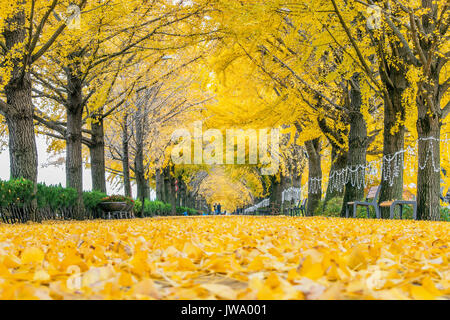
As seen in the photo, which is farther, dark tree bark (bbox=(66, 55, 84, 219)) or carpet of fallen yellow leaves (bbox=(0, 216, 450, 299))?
dark tree bark (bbox=(66, 55, 84, 219))

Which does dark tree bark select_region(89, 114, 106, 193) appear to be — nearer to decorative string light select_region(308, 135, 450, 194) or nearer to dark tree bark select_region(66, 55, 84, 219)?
dark tree bark select_region(66, 55, 84, 219)

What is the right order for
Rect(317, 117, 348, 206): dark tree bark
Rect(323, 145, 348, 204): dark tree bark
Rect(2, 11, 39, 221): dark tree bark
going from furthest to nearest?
Rect(323, 145, 348, 204): dark tree bark
Rect(317, 117, 348, 206): dark tree bark
Rect(2, 11, 39, 221): dark tree bark

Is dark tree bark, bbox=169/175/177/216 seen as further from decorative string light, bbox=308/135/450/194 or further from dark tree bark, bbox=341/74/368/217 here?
dark tree bark, bbox=341/74/368/217

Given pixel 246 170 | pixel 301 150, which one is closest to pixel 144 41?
pixel 301 150

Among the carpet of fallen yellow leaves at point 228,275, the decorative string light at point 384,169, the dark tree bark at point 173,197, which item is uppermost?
the decorative string light at point 384,169

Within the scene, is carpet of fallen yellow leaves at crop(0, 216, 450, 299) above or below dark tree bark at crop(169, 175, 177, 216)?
above

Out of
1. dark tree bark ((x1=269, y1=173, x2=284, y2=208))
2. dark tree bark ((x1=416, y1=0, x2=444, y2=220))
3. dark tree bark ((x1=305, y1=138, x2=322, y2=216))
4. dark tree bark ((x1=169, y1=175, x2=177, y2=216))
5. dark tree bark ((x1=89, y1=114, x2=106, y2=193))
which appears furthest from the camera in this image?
dark tree bark ((x1=269, y1=173, x2=284, y2=208))

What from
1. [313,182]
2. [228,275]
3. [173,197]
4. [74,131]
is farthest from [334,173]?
[228,275]

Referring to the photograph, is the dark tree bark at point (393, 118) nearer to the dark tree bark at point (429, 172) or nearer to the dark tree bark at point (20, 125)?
the dark tree bark at point (429, 172)

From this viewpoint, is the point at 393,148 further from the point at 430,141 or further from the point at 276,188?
the point at 276,188

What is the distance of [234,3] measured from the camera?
31.4 feet

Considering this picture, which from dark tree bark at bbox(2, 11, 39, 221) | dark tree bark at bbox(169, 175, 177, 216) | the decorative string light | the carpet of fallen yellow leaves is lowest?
dark tree bark at bbox(169, 175, 177, 216)

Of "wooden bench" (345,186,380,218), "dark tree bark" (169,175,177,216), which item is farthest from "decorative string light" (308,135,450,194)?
"dark tree bark" (169,175,177,216)

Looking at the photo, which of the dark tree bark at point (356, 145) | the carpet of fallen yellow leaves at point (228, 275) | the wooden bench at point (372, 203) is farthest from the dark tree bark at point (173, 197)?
the carpet of fallen yellow leaves at point (228, 275)
